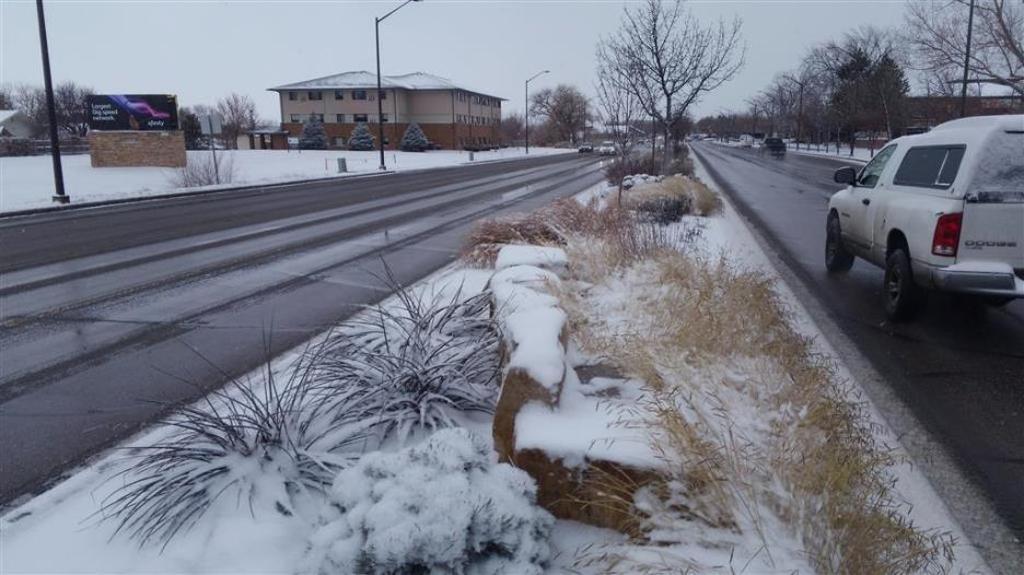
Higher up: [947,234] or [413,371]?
[947,234]

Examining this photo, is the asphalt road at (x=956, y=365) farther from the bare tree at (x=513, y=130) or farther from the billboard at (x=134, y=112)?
the bare tree at (x=513, y=130)

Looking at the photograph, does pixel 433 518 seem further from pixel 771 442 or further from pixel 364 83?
pixel 364 83

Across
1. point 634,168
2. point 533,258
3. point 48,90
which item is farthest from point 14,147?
point 533,258

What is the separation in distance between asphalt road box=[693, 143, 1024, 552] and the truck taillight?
87cm

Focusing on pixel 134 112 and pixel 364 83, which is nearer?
pixel 134 112

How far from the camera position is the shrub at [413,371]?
4203 mm

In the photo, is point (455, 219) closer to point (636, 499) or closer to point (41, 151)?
point (636, 499)

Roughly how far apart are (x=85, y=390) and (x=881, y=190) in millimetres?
8039

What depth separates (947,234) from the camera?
6430 millimetres

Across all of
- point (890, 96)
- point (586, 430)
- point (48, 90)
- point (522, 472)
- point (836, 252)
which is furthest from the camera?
point (890, 96)

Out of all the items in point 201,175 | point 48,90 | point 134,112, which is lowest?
point 201,175

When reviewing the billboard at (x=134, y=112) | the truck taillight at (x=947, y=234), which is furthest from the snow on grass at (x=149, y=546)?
the billboard at (x=134, y=112)

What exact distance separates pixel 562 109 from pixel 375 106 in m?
36.3

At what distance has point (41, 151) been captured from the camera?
55.4 meters
